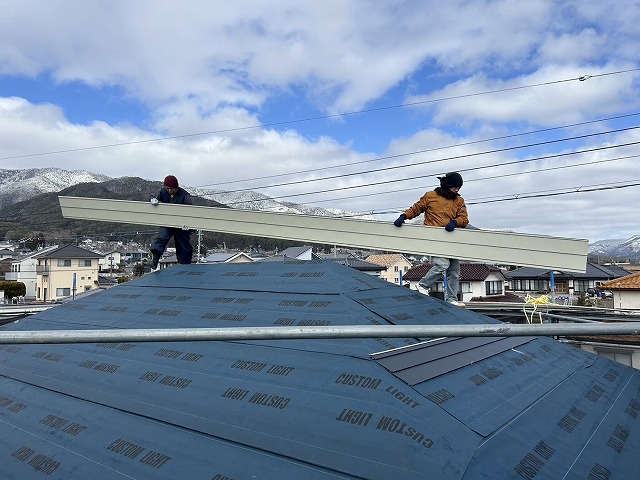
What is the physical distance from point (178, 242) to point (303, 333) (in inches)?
236

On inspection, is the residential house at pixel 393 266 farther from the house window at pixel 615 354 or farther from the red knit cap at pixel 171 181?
the red knit cap at pixel 171 181

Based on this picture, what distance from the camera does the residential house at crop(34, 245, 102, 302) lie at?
4347 cm

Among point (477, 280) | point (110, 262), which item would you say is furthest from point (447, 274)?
point (110, 262)

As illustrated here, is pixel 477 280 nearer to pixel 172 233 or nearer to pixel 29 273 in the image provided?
pixel 172 233

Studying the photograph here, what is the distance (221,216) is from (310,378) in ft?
15.1

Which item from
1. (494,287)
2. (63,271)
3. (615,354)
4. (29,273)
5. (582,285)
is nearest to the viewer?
(615,354)

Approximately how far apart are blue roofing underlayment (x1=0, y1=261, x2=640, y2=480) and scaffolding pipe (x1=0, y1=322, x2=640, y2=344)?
2.70 feet

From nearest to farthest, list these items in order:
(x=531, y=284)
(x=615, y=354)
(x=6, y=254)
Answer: (x=615, y=354), (x=531, y=284), (x=6, y=254)

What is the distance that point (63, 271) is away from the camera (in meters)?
43.9

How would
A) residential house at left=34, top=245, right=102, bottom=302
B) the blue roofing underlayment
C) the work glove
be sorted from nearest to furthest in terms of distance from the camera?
the blue roofing underlayment → the work glove → residential house at left=34, top=245, right=102, bottom=302

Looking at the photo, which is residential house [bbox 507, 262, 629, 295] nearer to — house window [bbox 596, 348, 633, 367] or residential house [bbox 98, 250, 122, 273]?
house window [bbox 596, 348, 633, 367]

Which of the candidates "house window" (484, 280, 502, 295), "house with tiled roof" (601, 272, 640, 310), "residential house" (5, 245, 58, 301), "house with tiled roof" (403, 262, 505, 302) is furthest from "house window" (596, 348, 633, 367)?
"residential house" (5, 245, 58, 301)

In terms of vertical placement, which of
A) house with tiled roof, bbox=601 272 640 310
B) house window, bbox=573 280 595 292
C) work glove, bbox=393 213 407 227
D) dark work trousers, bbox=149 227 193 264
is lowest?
house window, bbox=573 280 595 292

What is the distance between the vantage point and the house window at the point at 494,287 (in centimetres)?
4304
